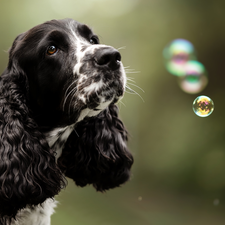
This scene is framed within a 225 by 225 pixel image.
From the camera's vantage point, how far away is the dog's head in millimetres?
1778

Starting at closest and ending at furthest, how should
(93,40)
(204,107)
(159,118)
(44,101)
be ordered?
(44,101) < (93,40) < (204,107) < (159,118)

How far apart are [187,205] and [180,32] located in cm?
304

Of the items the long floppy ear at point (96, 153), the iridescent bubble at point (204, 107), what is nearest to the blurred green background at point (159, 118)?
the iridescent bubble at point (204, 107)

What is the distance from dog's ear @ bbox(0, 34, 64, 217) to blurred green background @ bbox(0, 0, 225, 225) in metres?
2.99

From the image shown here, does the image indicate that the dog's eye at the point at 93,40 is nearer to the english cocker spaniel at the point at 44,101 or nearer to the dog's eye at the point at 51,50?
the english cocker spaniel at the point at 44,101

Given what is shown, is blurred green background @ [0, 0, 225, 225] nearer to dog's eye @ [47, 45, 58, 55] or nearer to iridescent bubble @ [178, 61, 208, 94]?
iridescent bubble @ [178, 61, 208, 94]

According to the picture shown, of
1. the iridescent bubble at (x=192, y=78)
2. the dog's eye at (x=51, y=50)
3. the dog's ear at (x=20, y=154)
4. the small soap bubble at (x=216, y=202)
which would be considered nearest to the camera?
A: the dog's ear at (x=20, y=154)

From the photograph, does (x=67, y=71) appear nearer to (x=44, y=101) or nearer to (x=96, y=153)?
(x=44, y=101)

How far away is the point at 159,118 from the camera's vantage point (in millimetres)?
5648

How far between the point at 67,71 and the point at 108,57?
1.09ft

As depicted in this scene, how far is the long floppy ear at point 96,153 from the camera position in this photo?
92.7 inches

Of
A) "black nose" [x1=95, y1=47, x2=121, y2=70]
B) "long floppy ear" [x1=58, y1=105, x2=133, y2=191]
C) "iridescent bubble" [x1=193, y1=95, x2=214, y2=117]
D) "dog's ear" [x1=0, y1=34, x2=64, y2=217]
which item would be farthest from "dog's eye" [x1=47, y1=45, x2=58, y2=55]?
"iridescent bubble" [x1=193, y1=95, x2=214, y2=117]

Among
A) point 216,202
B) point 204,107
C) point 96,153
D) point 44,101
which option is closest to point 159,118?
point 216,202

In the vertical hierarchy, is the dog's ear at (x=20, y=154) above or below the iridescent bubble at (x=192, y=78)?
below
